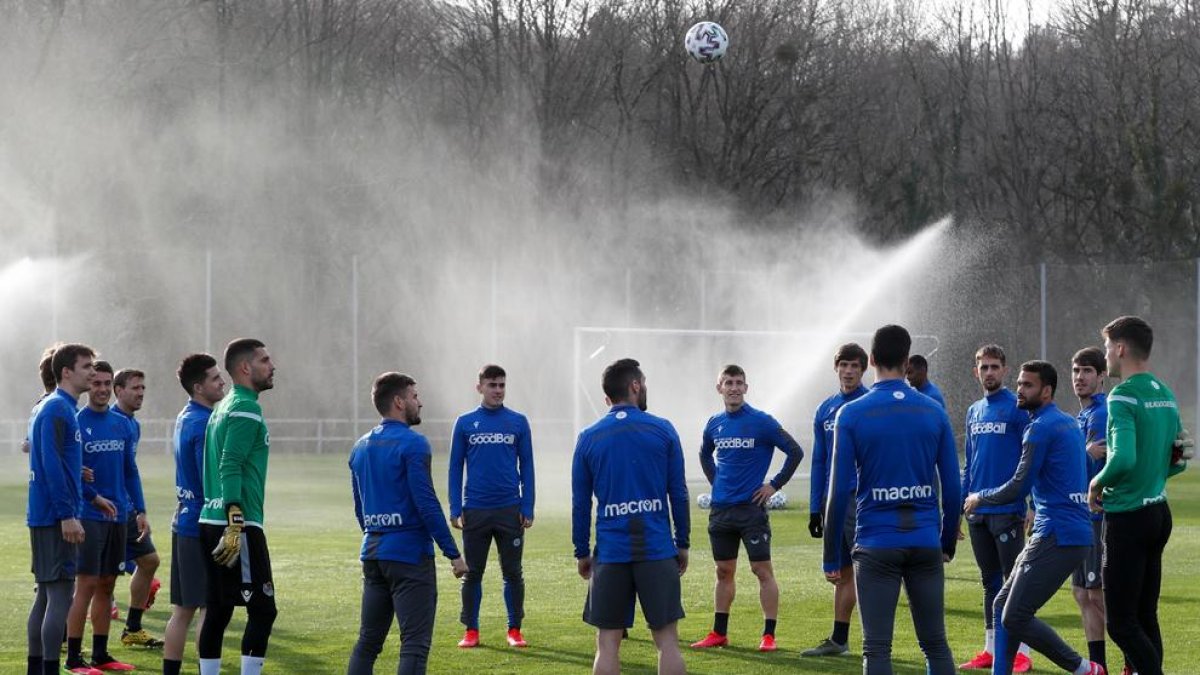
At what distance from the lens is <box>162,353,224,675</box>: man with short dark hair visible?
10117mm

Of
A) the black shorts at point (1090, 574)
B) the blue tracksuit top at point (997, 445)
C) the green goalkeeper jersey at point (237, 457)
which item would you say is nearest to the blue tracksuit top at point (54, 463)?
the green goalkeeper jersey at point (237, 457)

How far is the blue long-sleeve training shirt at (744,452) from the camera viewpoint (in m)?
12.6

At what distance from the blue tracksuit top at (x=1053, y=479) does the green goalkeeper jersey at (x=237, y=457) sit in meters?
4.11

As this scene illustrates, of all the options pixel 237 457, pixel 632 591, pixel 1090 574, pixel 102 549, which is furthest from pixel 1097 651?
pixel 102 549

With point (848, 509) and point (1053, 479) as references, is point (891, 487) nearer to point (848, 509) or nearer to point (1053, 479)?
point (1053, 479)

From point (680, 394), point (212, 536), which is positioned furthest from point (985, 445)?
point (680, 394)

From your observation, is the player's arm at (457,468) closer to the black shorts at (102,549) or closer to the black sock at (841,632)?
the black shorts at (102,549)

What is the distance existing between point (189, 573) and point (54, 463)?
1.04 metres

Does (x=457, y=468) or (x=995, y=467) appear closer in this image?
(x=995, y=467)

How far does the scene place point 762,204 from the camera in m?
52.1

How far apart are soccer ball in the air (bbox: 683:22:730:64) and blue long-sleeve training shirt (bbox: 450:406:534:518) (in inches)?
1045

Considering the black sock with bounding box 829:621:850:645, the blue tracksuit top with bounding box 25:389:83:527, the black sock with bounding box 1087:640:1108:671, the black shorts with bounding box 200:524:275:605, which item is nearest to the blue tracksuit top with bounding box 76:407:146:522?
the blue tracksuit top with bounding box 25:389:83:527

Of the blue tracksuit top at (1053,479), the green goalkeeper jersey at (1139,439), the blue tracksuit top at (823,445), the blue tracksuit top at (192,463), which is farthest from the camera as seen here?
the blue tracksuit top at (823,445)

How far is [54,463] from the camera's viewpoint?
33.3ft
